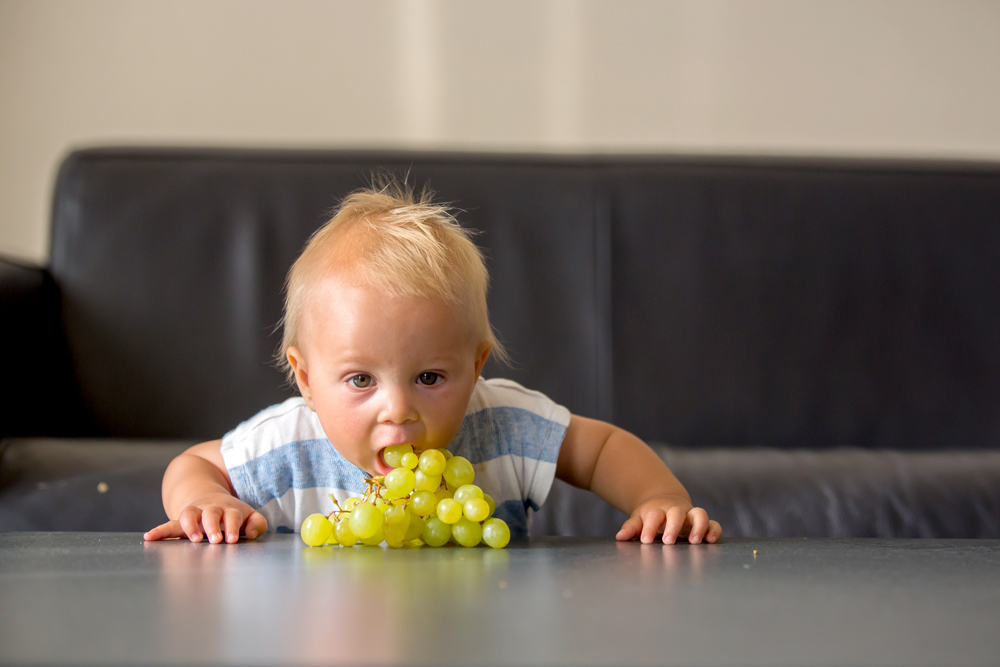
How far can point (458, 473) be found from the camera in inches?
30.7

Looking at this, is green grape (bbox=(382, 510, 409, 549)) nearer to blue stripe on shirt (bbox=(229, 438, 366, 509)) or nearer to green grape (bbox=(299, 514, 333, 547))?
green grape (bbox=(299, 514, 333, 547))

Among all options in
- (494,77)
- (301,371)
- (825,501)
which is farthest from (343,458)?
(494,77)

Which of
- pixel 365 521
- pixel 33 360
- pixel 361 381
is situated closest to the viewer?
pixel 365 521

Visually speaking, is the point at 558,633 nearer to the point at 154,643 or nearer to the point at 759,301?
the point at 154,643

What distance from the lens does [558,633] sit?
1.28 feet

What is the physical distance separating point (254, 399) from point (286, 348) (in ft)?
1.90

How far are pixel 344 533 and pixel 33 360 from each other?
0.94m

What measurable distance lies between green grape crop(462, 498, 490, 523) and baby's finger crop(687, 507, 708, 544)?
8.0 inches

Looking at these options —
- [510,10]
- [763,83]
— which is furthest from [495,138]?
[763,83]

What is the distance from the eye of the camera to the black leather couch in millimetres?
1483

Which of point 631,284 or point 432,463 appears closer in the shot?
point 432,463

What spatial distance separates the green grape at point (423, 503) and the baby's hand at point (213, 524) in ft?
0.54

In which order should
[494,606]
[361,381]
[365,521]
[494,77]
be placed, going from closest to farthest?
[494,606]
[365,521]
[361,381]
[494,77]

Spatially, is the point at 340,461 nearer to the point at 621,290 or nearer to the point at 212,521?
the point at 212,521
